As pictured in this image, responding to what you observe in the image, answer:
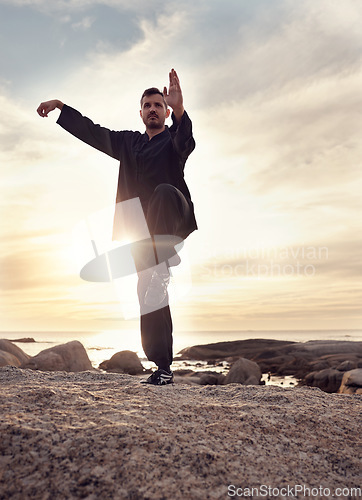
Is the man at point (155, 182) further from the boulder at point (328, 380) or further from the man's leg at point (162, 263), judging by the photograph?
the boulder at point (328, 380)

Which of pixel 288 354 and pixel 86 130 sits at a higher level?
pixel 86 130

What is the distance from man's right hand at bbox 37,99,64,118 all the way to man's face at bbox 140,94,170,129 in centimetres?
101

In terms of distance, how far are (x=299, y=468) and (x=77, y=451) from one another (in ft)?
3.59

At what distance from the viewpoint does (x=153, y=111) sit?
4016 mm

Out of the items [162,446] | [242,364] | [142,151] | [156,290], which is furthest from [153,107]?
[242,364]

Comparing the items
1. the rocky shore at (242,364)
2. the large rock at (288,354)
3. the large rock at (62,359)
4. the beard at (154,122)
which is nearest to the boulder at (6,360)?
the rocky shore at (242,364)

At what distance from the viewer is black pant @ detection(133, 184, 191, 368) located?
3.46 metres

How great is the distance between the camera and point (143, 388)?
308 cm

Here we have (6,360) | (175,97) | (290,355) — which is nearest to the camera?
(175,97)

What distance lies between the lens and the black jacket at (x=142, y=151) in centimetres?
387

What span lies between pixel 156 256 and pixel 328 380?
35.4 ft

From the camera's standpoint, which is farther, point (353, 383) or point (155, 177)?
point (353, 383)

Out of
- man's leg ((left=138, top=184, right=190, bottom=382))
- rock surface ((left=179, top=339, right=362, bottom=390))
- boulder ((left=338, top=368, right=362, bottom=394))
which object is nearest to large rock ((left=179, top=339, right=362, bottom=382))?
rock surface ((left=179, top=339, right=362, bottom=390))

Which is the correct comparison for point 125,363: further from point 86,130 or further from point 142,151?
point 142,151
